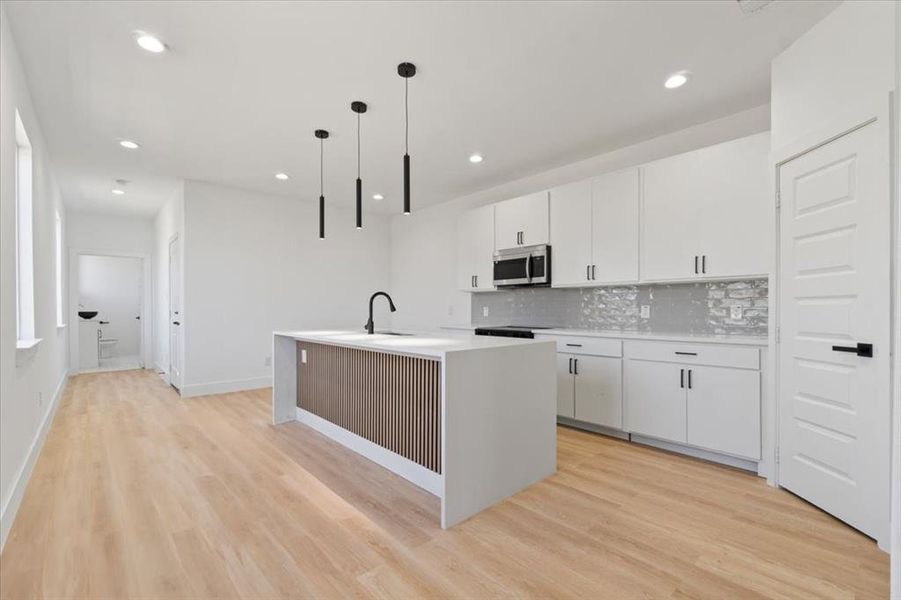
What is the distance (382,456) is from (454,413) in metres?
1.06

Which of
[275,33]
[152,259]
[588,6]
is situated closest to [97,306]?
[152,259]

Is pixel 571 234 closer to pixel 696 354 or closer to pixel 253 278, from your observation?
pixel 696 354

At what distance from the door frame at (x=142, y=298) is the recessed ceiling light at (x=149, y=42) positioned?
5938 millimetres

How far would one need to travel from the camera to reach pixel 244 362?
5438mm

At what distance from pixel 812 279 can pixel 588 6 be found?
75.4 inches

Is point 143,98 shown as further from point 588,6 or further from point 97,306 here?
point 97,306

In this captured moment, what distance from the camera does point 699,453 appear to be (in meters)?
3.07

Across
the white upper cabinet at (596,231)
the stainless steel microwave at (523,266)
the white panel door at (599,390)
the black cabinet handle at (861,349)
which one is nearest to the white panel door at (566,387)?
the white panel door at (599,390)

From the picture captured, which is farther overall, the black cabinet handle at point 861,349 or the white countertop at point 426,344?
the white countertop at point 426,344

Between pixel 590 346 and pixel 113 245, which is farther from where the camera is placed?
pixel 113 245

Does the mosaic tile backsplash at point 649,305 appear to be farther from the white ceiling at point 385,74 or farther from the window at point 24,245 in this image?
the window at point 24,245

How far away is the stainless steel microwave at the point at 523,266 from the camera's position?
426 centimetres

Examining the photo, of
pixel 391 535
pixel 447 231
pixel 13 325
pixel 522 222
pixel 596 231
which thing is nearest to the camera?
pixel 391 535

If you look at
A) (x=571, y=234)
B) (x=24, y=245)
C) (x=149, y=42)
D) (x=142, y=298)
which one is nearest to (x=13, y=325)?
(x=24, y=245)
